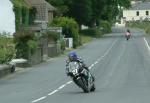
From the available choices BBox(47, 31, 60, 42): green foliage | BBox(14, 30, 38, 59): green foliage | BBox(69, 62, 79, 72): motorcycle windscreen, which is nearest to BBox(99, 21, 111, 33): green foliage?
BBox(47, 31, 60, 42): green foliage

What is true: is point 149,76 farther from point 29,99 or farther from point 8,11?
point 8,11

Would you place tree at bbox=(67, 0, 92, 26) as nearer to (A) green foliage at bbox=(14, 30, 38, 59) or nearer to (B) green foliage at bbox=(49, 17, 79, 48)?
(B) green foliage at bbox=(49, 17, 79, 48)

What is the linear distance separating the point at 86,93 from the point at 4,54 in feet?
41.1

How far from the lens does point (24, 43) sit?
4250 cm

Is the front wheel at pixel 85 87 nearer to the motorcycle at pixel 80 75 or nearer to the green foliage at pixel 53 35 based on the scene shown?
the motorcycle at pixel 80 75

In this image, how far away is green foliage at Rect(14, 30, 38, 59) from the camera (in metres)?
42.0

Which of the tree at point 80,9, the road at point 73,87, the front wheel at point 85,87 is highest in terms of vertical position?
the tree at point 80,9

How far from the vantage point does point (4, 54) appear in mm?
33969

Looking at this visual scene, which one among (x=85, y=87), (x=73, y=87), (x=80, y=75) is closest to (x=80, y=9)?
(x=73, y=87)

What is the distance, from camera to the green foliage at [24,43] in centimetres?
4203

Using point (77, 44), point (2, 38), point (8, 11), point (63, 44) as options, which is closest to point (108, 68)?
point (2, 38)

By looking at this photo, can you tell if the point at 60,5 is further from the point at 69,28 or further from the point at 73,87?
the point at 73,87

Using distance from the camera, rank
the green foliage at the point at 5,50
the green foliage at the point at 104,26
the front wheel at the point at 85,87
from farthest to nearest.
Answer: the green foliage at the point at 104,26, the green foliage at the point at 5,50, the front wheel at the point at 85,87

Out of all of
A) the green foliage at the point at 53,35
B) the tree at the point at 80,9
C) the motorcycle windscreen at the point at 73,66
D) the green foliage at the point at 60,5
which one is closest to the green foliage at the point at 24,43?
the green foliage at the point at 53,35
